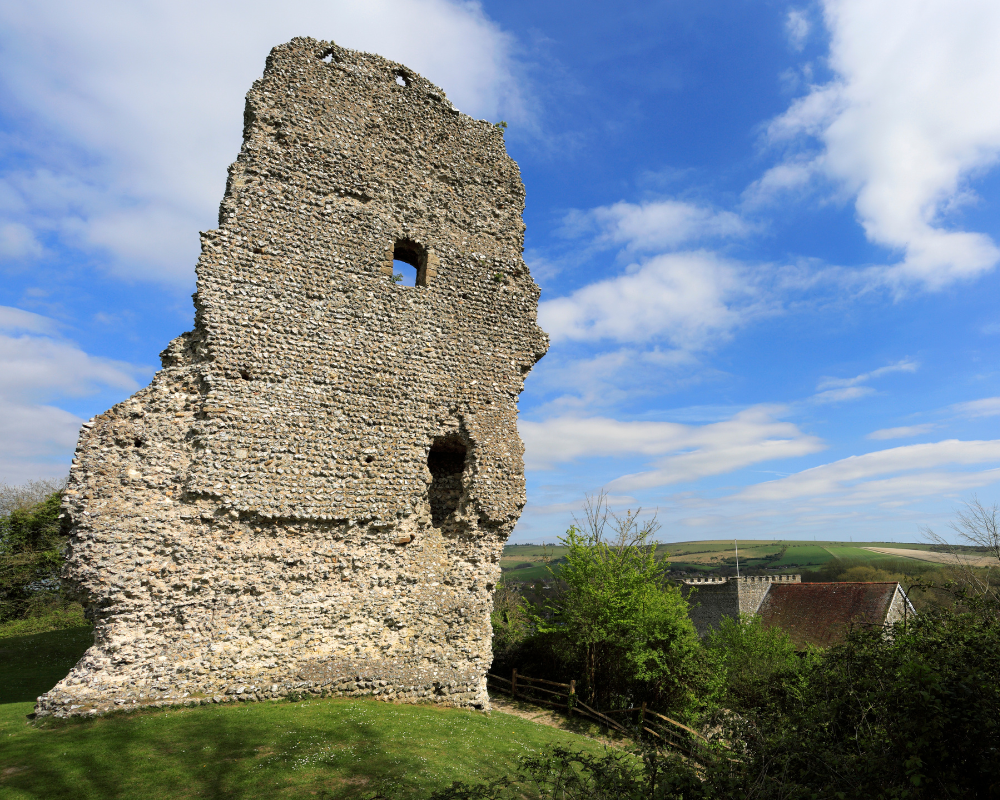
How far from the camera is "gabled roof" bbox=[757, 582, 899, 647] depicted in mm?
23689

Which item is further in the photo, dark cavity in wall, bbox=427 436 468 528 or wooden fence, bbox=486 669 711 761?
wooden fence, bbox=486 669 711 761

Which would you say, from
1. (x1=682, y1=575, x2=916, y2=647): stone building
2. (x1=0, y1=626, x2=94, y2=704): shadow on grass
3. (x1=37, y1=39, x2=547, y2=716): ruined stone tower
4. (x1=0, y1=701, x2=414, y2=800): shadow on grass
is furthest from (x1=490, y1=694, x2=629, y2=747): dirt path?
(x1=682, y1=575, x2=916, y2=647): stone building

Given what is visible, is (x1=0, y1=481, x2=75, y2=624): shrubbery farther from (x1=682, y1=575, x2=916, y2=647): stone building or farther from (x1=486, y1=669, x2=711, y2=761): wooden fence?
(x1=682, y1=575, x2=916, y2=647): stone building

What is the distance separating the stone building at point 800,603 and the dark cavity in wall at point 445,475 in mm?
14411

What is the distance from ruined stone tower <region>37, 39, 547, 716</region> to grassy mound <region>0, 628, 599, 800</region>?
20.8 inches

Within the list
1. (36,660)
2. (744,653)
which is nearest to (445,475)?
(36,660)

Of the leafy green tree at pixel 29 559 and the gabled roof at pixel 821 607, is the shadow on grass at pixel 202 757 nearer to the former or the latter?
the leafy green tree at pixel 29 559

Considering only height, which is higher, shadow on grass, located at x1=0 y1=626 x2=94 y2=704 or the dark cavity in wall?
the dark cavity in wall

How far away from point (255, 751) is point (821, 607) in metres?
28.1

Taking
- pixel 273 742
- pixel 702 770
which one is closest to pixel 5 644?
pixel 273 742

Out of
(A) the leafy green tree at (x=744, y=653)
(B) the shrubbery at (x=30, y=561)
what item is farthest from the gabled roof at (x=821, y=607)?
(B) the shrubbery at (x=30, y=561)

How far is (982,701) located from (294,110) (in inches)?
461

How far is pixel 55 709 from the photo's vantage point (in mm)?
6781

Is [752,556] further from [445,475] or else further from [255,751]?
[255,751]
